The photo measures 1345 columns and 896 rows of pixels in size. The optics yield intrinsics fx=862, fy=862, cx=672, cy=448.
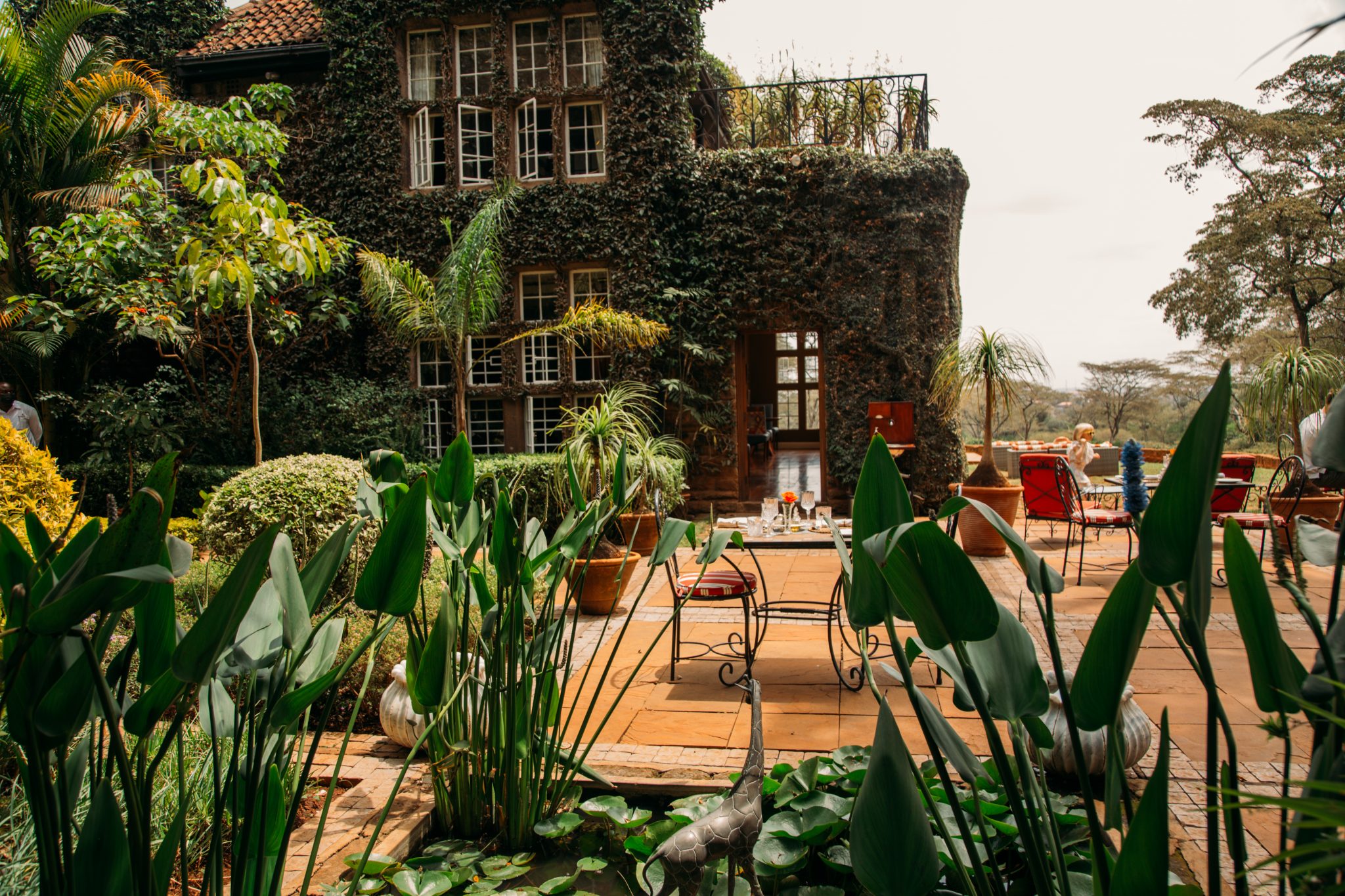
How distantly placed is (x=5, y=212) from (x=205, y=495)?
574cm

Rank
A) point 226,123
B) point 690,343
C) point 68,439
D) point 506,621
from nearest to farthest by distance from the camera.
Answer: point 506,621 → point 226,123 → point 690,343 → point 68,439

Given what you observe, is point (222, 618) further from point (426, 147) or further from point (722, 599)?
point (426, 147)

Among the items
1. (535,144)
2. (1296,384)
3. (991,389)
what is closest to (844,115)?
(535,144)

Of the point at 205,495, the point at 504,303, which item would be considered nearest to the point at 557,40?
the point at 504,303

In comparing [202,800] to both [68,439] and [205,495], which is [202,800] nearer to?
[205,495]

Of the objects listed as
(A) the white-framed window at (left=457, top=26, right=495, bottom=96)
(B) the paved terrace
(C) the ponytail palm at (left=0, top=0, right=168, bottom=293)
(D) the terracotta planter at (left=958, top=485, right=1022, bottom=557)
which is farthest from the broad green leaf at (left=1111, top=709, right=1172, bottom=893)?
(C) the ponytail palm at (left=0, top=0, right=168, bottom=293)

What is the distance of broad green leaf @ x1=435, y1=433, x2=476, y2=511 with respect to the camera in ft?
7.14

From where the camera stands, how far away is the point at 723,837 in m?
1.67

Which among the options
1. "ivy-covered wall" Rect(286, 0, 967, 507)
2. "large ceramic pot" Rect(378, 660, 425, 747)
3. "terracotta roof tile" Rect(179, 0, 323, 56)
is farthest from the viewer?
"terracotta roof tile" Rect(179, 0, 323, 56)

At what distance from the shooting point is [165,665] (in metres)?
1.27

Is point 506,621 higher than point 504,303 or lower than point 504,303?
lower

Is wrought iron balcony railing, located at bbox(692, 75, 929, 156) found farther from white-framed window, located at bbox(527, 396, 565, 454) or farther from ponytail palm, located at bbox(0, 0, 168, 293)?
ponytail palm, located at bbox(0, 0, 168, 293)

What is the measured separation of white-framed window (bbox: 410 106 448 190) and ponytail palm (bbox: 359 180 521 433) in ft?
4.49

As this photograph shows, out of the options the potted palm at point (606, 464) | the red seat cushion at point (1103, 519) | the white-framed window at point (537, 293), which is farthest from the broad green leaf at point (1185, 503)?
the white-framed window at point (537, 293)
